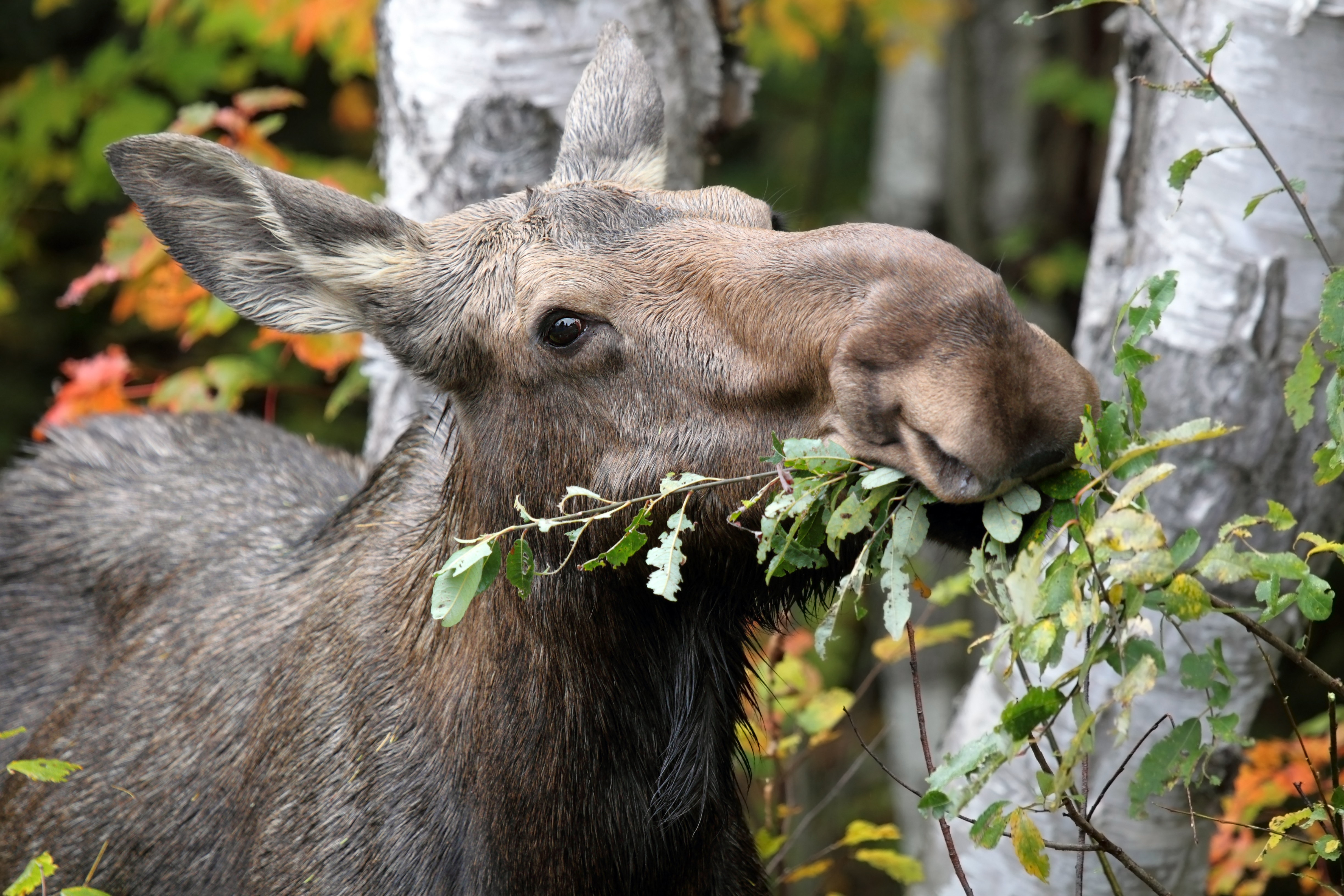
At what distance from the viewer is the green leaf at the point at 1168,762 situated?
224cm

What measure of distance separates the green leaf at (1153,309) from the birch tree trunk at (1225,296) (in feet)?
2.70

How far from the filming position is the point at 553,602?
111 inches

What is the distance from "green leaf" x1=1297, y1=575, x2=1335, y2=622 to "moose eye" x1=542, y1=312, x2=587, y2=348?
139 centimetres

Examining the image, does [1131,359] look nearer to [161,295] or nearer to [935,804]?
[935,804]

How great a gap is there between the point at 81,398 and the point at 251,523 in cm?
175

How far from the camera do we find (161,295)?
496 cm

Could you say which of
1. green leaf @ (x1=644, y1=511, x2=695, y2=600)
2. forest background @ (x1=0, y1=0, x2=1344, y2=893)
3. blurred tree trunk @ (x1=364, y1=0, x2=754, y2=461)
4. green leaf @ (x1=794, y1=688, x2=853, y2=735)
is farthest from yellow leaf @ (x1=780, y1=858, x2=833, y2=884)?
green leaf @ (x1=644, y1=511, x2=695, y2=600)

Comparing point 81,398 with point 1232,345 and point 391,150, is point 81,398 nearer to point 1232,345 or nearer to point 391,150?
point 391,150

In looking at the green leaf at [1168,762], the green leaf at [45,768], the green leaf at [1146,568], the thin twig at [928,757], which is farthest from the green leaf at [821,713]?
the green leaf at [45,768]

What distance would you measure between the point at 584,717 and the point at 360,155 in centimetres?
745

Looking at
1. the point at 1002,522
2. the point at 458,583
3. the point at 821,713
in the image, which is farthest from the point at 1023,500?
the point at 821,713

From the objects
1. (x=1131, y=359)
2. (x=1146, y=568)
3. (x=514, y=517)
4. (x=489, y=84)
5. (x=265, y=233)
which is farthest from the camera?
(x=489, y=84)

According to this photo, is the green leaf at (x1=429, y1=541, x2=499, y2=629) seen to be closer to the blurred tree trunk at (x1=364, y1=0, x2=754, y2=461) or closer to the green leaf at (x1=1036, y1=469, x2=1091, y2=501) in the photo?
the green leaf at (x1=1036, y1=469, x2=1091, y2=501)

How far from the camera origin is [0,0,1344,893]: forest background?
229 inches
